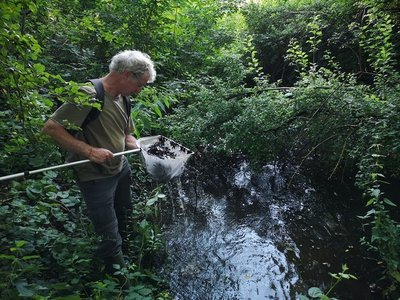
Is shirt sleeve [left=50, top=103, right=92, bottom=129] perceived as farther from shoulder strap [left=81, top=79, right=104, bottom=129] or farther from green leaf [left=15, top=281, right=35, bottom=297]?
green leaf [left=15, top=281, right=35, bottom=297]

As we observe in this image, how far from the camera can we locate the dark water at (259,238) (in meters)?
3.48

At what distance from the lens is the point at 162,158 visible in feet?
11.5

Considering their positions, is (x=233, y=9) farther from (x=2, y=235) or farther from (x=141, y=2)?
(x=2, y=235)

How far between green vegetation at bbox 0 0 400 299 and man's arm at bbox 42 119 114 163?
203mm

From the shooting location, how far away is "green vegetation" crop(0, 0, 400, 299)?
8.41 ft

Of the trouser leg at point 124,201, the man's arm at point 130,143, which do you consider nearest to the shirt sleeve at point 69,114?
the man's arm at point 130,143

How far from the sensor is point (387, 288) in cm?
326

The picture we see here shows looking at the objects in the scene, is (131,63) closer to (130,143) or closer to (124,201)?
(130,143)

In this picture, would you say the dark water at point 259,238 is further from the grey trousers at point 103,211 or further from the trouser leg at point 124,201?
the grey trousers at point 103,211

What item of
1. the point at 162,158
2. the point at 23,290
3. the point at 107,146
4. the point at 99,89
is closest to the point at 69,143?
the point at 107,146

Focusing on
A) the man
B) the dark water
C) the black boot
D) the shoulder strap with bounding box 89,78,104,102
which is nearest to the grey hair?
the man

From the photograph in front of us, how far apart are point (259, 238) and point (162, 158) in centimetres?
186

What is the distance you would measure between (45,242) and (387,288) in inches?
135

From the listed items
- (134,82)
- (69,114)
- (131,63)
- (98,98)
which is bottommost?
(69,114)
